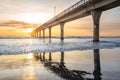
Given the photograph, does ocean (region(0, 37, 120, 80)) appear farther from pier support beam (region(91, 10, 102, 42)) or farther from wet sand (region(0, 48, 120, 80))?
pier support beam (region(91, 10, 102, 42))

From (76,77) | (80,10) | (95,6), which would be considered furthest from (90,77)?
(80,10)

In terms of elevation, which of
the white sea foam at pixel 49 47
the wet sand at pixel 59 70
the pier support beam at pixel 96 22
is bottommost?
the wet sand at pixel 59 70

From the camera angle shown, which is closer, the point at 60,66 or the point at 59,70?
the point at 59,70

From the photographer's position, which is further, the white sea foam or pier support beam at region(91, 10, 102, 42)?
pier support beam at region(91, 10, 102, 42)

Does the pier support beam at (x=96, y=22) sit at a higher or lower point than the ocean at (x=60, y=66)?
higher

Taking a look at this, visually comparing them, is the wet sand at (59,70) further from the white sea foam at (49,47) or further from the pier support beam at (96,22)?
the pier support beam at (96,22)

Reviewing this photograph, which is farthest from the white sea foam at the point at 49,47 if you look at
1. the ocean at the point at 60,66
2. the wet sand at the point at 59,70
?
the wet sand at the point at 59,70

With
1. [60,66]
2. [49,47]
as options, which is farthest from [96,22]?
[60,66]

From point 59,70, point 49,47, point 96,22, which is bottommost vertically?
point 59,70

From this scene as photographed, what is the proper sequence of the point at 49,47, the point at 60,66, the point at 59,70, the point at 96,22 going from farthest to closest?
1. the point at 96,22
2. the point at 49,47
3. the point at 60,66
4. the point at 59,70

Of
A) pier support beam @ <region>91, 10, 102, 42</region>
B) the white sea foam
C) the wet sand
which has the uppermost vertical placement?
pier support beam @ <region>91, 10, 102, 42</region>

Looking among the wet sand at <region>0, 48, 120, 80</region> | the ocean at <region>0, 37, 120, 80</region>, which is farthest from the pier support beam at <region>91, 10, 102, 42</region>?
the wet sand at <region>0, 48, 120, 80</region>

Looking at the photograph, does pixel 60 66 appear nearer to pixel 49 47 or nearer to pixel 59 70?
pixel 59 70

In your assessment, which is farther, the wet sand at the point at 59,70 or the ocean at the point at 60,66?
the ocean at the point at 60,66
